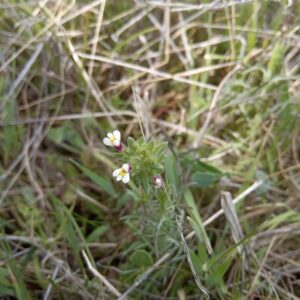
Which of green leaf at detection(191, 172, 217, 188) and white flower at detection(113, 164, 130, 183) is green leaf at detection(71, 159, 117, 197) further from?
white flower at detection(113, 164, 130, 183)

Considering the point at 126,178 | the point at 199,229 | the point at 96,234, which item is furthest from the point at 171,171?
the point at 126,178

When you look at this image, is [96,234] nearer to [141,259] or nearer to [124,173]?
Answer: [141,259]

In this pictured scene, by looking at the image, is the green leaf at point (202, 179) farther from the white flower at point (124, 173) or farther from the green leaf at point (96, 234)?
the white flower at point (124, 173)

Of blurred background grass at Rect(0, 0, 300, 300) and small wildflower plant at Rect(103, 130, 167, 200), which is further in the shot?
blurred background grass at Rect(0, 0, 300, 300)

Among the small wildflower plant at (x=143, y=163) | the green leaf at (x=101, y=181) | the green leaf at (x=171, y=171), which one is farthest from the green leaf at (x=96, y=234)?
the small wildflower plant at (x=143, y=163)

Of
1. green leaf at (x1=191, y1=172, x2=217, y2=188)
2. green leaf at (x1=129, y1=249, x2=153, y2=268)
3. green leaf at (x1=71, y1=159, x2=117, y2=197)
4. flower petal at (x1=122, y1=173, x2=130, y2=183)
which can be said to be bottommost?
green leaf at (x1=129, y1=249, x2=153, y2=268)

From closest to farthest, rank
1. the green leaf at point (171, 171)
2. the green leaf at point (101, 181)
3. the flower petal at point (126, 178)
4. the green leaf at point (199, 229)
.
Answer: the flower petal at point (126, 178)
the green leaf at point (199, 229)
the green leaf at point (171, 171)
the green leaf at point (101, 181)

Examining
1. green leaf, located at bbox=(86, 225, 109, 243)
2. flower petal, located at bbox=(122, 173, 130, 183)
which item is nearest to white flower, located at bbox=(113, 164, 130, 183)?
flower petal, located at bbox=(122, 173, 130, 183)

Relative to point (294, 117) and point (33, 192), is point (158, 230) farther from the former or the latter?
point (294, 117)
